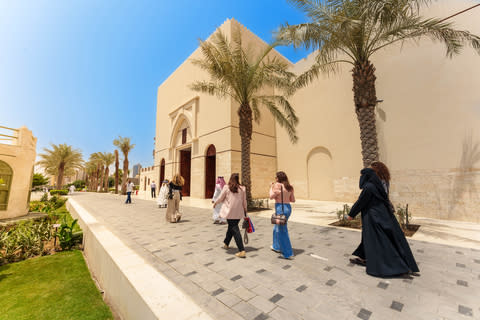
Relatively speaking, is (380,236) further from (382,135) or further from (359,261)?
(382,135)

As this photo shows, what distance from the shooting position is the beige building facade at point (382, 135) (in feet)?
27.2

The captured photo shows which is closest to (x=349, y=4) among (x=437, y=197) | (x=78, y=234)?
(x=437, y=197)

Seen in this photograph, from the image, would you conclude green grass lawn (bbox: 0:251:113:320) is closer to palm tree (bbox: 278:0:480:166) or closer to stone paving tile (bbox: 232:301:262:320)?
stone paving tile (bbox: 232:301:262:320)

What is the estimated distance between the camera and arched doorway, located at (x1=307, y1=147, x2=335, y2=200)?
13891mm

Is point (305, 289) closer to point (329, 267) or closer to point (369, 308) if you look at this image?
point (369, 308)

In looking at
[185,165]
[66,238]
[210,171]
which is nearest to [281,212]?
[66,238]

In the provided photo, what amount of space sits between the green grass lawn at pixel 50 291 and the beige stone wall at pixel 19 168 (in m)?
8.93

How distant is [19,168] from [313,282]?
16.6m

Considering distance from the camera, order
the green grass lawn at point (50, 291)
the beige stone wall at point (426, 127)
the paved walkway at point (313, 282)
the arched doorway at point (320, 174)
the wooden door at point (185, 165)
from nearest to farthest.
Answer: the paved walkway at point (313, 282) → the green grass lawn at point (50, 291) → the beige stone wall at point (426, 127) → the arched doorway at point (320, 174) → the wooden door at point (185, 165)

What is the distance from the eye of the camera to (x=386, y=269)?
2996 millimetres

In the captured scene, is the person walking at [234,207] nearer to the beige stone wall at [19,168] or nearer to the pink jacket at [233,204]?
the pink jacket at [233,204]

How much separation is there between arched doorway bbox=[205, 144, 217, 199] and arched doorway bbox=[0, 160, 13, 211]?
12.3m

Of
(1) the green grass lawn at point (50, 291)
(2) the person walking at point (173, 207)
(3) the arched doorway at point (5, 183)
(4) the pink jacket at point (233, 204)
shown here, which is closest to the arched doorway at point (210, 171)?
(2) the person walking at point (173, 207)

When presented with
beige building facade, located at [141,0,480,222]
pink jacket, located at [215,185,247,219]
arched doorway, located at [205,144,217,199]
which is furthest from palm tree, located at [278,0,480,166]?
arched doorway, located at [205,144,217,199]
